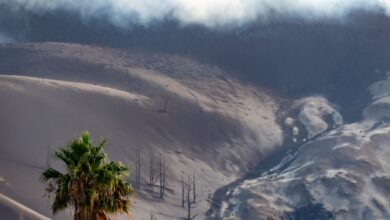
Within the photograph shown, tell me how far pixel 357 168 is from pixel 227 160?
24935 mm

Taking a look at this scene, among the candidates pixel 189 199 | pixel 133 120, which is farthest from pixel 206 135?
pixel 189 199

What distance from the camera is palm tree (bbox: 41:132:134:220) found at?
78.0 feet

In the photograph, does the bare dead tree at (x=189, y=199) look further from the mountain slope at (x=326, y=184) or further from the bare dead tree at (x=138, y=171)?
the bare dead tree at (x=138, y=171)

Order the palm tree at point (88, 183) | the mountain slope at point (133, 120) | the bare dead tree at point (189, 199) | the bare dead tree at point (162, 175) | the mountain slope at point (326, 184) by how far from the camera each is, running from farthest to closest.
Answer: the bare dead tree at point (162, 175)
the mountain slope at point (326, 184)
the bare dead tree at point (189, 199)
the mountain slope at point (133, 120)
the palm tree at point (88, 183)

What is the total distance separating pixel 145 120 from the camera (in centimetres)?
15662

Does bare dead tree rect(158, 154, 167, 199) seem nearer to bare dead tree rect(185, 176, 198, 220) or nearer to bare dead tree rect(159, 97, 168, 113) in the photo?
bare dead tree rect(185, 176, 198, 220)

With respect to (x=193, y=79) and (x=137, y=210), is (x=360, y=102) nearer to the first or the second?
(x=193, y=79)

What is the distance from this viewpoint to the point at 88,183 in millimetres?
23969

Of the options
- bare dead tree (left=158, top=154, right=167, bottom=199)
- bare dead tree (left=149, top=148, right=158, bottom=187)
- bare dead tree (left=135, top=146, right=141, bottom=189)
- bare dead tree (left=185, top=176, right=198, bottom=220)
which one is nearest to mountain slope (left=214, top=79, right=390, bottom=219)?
bare dead tree (left=185, top=176, right=198, bottom=220)

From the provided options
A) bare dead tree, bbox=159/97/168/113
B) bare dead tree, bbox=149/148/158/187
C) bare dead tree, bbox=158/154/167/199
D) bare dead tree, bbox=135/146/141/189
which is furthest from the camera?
bare dead tree, bbox=159/97/168/113

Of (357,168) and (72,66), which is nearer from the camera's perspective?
(357,168)

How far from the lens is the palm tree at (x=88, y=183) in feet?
78.0

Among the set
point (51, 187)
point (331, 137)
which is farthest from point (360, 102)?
point (51, 187)

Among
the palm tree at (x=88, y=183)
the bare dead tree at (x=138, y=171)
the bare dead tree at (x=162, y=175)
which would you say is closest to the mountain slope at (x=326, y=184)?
the bare dead tree at (x=162, y=175)
